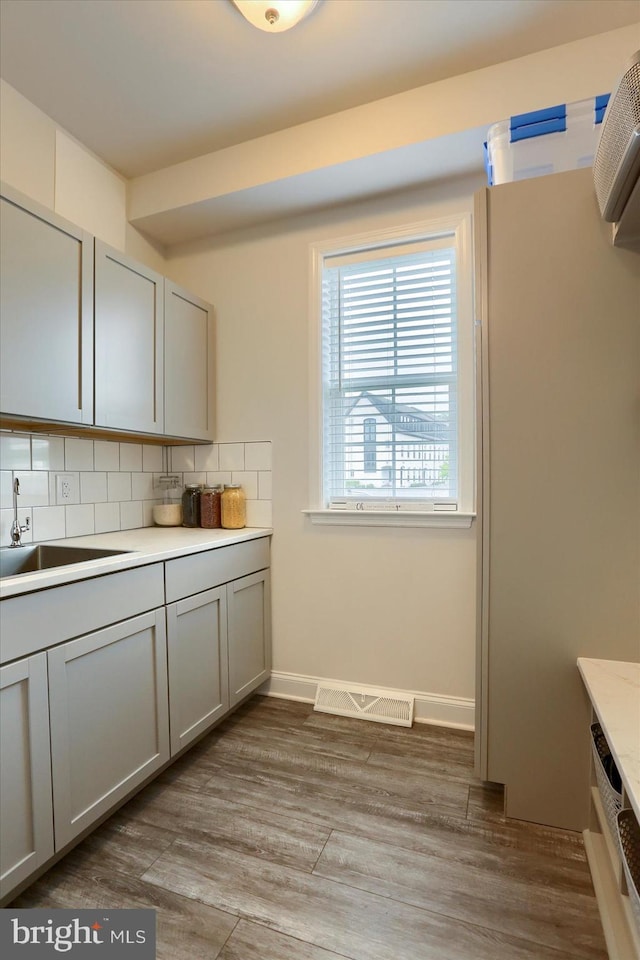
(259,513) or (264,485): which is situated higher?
(264,485)

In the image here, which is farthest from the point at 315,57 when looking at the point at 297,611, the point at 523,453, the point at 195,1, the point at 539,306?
the point at 297,611

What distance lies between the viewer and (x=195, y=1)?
1.54m

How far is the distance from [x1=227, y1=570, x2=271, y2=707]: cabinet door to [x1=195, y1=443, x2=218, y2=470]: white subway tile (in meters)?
0.67

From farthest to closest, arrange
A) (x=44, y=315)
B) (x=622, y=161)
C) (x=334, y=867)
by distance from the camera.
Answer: (x=44, y=315) → (x=334, y=867) → (x=622, y=161)

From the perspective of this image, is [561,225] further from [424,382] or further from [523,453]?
[424,382]

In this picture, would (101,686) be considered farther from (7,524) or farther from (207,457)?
(207,457)

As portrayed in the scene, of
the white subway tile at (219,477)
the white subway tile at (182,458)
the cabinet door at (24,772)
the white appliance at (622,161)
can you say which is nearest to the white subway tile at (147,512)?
the white subway tile at (182,458)

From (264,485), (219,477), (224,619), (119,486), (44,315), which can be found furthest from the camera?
(219,477)

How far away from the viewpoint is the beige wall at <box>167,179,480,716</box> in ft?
7.12

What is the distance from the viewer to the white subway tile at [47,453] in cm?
195

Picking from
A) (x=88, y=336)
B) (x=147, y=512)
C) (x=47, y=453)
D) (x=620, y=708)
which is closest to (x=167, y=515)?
(x=147, y=512)

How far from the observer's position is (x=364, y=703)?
89.0 inches

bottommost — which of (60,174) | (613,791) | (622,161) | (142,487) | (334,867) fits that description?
(334,867)

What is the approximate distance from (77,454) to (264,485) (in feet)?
2.94
